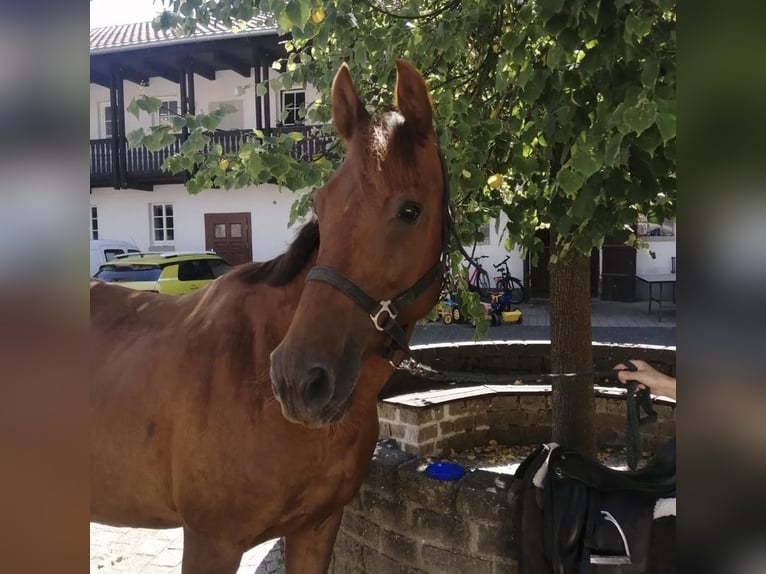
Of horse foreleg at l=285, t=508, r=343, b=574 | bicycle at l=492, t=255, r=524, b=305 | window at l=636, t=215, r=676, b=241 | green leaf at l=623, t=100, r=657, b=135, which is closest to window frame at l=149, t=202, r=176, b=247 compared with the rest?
bicycle at l=492, t=255, r=524, b=305

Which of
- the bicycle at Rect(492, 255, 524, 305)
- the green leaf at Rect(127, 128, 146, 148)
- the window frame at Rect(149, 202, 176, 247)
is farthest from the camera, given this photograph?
the window frame at Rect(149, 202, 176, 247)

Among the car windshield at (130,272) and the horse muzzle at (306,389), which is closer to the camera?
the horse muzzle at (306,389)

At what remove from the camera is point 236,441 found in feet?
6.35

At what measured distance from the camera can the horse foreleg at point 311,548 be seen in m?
2.27

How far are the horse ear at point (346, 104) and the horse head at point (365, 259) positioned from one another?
4 cm

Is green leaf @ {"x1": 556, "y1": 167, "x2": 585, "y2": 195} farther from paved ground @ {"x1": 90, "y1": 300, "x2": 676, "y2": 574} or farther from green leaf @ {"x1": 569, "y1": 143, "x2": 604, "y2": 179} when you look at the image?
paved ground @ {"x1": 90, "y1": 300, "x2": 676, "y2": 574}

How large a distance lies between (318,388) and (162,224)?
65.2ft

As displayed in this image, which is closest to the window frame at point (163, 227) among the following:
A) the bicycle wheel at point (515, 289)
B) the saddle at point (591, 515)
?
the bicycle wheel at point (515, 289)

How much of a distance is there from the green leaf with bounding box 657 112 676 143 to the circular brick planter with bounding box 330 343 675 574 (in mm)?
1684

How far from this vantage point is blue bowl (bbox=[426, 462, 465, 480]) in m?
2.69

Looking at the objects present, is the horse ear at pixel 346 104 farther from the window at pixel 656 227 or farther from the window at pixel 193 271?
the window at pixel 193 271

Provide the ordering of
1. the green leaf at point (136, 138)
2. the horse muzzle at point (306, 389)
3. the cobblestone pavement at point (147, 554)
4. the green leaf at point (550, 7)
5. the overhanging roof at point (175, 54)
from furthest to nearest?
1. the overhanging roof at point (175, 54)
2. the cobblestone pavement at point (147, 554)
3. the green leaf at point (136, 138)
4. the green leaf at point (550, 7)
5. the horse muzzle at point (306, 389)
